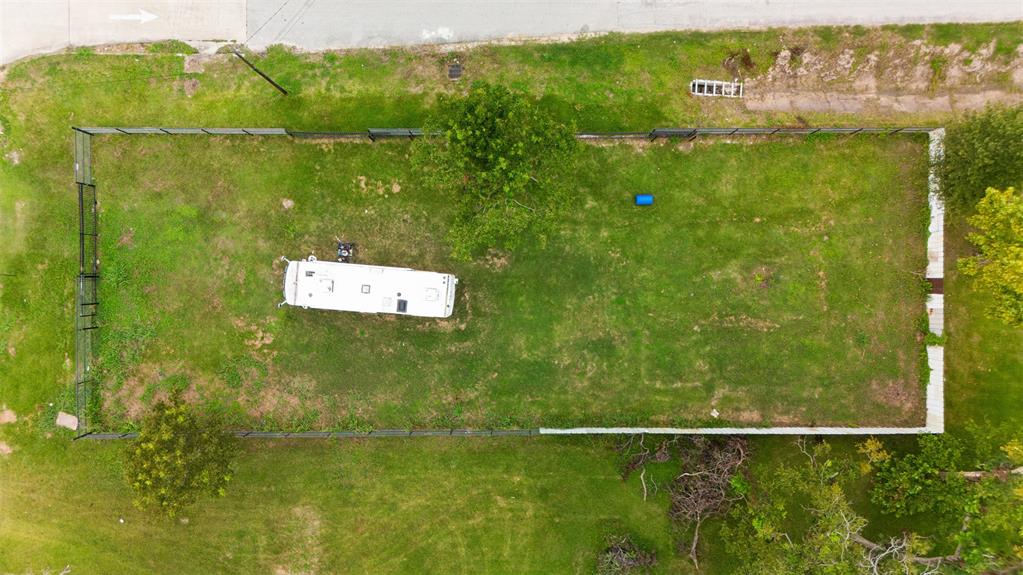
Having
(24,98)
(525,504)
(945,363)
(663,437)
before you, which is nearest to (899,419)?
(945,363)

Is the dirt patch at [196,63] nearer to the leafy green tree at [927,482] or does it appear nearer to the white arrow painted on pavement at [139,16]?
the white arrow painted on pavement at [139,16]

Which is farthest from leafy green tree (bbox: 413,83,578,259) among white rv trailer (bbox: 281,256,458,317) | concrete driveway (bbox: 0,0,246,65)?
concrete driveway (bbox: 0,0,246,65)

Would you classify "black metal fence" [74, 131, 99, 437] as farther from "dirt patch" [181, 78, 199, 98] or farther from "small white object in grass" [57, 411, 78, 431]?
"dirt patch" [181, 78, 199, 98]

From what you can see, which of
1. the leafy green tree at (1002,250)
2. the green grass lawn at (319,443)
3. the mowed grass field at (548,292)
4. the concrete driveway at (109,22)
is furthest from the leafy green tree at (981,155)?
the concrete driveway at (109,22)

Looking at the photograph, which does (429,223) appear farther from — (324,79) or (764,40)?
(764,40)

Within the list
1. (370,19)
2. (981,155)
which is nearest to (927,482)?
(981,155)

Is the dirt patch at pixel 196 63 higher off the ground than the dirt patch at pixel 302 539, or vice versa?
the dirt patch at pixel 196 63

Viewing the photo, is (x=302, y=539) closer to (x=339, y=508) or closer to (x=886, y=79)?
(x=339, y=508)

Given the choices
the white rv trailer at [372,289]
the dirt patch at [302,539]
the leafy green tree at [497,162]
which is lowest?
the dirt patch at [302,539]
